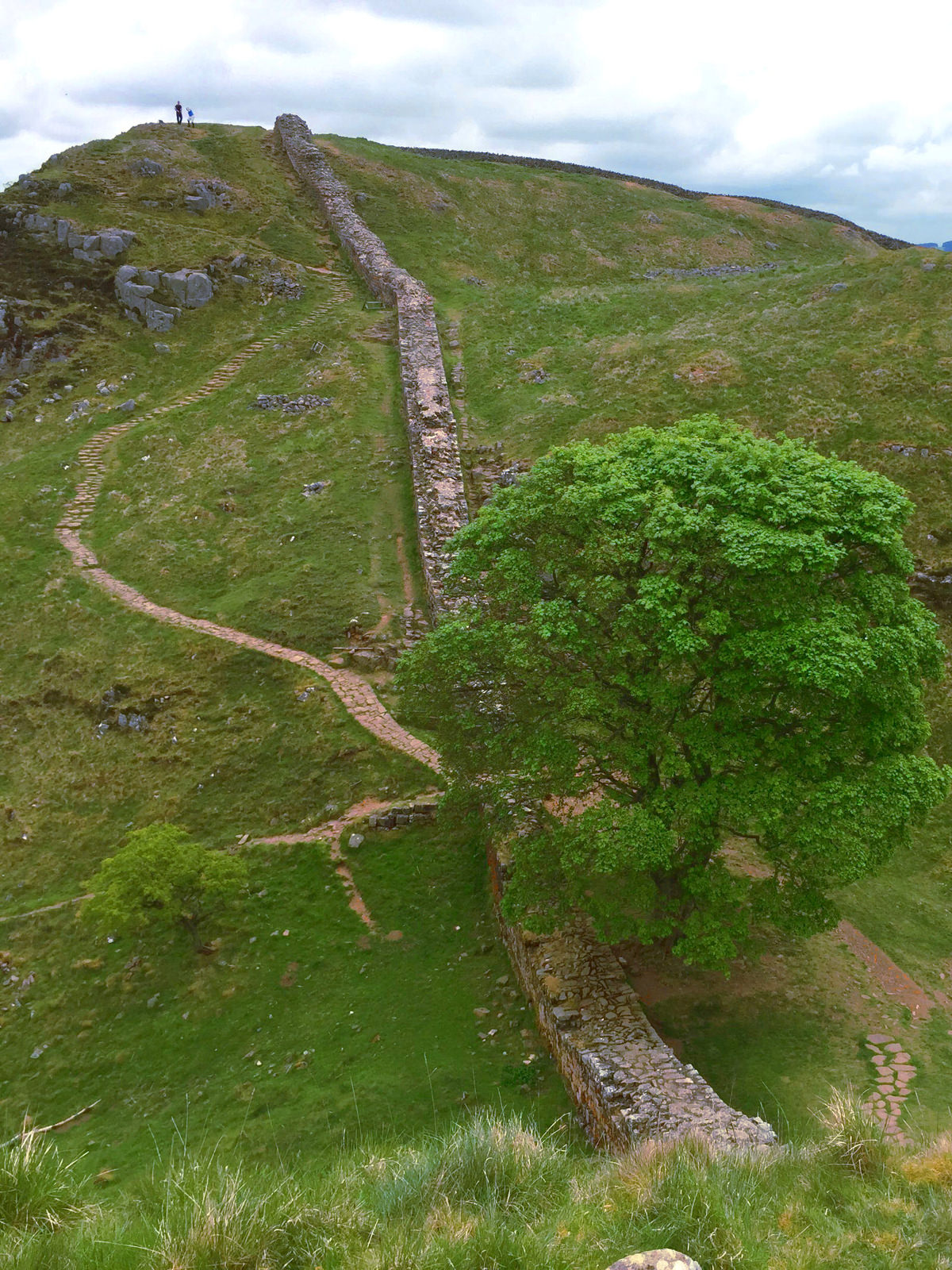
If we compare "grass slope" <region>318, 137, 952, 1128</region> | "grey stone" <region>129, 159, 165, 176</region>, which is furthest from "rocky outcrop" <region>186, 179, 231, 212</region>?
"grass slope" <region>318, 137, 952, 1128</region>

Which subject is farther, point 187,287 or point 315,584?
point 187,287

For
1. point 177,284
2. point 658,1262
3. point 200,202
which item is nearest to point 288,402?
point 177,284

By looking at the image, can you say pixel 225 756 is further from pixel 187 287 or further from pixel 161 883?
pixel 187 287

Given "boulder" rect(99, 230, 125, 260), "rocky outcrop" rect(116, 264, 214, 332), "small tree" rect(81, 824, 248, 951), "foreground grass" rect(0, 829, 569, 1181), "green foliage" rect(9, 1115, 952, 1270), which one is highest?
"boulder" rect(99, 230, 125, 260)

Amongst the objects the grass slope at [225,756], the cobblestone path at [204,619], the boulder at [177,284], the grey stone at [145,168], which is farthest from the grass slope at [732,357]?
the boulder at [177,284]

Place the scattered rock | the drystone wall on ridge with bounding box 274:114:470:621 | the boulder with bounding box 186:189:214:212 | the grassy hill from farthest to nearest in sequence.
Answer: the boulder with bounding box 186:189:214:212, the scattered rock, the drystone wall on ridge with bounding box 274:114:470:621, the grassy hill

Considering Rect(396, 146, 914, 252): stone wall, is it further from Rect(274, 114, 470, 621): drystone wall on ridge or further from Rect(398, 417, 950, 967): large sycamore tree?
Rect(398, 417, 950, 967): large sycamore tree
